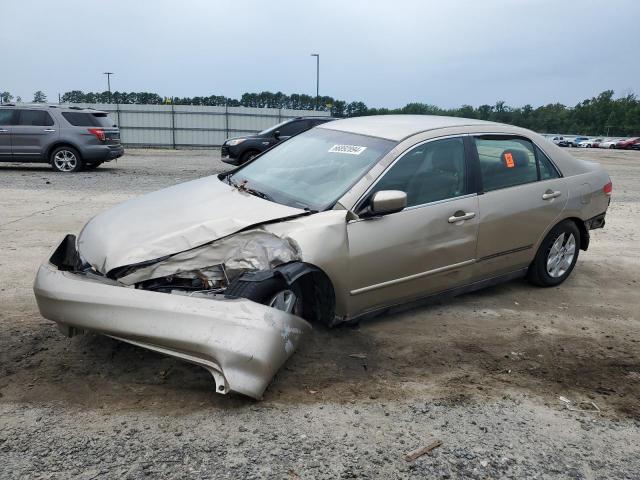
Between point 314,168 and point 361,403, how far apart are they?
193 cm

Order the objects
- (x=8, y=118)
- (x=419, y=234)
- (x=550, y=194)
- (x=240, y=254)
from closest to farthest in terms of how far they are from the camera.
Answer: (x=240, y=254)
(x=419, y=234)
(x=550, y=194)
(x=8, y=118)

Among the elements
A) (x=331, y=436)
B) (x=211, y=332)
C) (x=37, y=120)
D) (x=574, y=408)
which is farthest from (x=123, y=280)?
(x=37, y=120)

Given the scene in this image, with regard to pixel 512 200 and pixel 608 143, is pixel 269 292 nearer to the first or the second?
pixel 512 200

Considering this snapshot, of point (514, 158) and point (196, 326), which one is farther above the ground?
point (514, 158)

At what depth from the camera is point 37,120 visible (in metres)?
13.8

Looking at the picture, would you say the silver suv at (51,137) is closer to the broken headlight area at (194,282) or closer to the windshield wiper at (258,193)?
the windshield wiper at (258,193)

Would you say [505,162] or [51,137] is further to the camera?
[51,137]

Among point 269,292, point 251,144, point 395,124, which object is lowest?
point 269,292


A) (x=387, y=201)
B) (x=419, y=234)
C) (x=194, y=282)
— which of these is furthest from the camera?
(x=419, y=234)

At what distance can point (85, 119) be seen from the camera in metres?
14.1

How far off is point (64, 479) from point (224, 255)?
153 cm

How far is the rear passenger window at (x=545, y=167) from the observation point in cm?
503

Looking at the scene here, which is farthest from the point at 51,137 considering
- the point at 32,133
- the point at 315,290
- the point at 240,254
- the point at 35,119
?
the point at 315,290

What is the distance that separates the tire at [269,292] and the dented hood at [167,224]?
0.43 m
